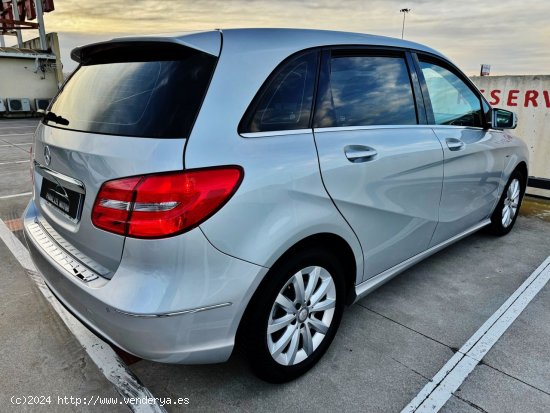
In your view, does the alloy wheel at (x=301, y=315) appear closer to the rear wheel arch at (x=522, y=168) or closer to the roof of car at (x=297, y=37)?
the roof of car at (x=297, y=37)

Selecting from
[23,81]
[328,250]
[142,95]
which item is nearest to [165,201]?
[142,95]

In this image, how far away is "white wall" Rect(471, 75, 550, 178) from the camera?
18.5 ft

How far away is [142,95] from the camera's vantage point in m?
1.80

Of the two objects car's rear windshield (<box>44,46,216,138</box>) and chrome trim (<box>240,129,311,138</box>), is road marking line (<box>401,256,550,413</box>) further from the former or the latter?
car's rear windshield (<box>44,46,216,138</box>)

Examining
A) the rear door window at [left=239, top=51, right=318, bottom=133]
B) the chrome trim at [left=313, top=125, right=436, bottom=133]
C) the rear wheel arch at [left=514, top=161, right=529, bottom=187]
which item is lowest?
the rear wheel arch at [left=514, top=161, right=529, bottom=187]

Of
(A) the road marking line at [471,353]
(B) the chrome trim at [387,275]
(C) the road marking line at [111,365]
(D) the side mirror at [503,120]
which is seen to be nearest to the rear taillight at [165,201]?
(C) the road marking line at [111,365]

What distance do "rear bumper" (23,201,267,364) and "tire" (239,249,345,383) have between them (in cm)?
12

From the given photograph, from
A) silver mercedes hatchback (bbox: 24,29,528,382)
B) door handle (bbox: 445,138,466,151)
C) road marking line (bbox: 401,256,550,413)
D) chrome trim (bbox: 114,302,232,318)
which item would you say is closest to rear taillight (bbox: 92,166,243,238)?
silver mercedes hatchback (bbox: 24,29,528,382)

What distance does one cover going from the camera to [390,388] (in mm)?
2119

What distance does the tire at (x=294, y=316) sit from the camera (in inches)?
73.2

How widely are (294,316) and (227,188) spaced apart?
2.64 ft

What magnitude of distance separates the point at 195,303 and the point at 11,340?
62.0 inches

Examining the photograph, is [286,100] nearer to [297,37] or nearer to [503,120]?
[297,37]

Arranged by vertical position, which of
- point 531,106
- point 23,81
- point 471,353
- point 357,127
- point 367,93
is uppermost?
point 367,93
